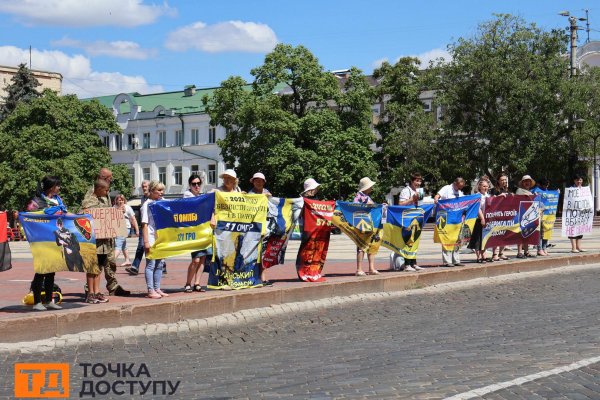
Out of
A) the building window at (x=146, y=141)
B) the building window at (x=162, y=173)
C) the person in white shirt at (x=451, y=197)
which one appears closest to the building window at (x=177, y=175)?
the building window at (x=162, y=173)

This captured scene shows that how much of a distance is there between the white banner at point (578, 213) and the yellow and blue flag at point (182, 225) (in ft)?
40.0

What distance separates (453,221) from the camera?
1734cm

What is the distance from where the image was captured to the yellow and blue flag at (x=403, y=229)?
1584 centimetres

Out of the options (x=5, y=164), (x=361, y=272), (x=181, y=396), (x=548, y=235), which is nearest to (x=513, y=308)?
(x=361, y=272)

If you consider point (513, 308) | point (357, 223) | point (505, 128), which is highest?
point (505, 128)

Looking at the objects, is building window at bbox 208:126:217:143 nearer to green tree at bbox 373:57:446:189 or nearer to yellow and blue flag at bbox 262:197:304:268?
green tree at bbox 373:57:446:189

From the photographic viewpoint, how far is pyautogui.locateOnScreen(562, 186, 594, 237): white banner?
21812 millimetres

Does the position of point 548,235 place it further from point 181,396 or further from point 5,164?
point 5,164

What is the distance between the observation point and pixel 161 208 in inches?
479

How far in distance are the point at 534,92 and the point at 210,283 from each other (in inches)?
1915

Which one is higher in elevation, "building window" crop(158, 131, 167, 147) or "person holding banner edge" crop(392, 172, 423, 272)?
"building window" crop(158, 131, 167, 147)

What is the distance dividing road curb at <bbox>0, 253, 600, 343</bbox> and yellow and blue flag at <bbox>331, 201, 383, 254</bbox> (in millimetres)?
678

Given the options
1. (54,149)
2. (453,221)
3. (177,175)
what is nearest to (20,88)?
(54,149)

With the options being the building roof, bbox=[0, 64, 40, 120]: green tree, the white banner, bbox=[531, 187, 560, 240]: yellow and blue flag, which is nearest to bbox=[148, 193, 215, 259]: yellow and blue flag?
bbox=[531, 187, 560, 240]: yellow and blue flag
